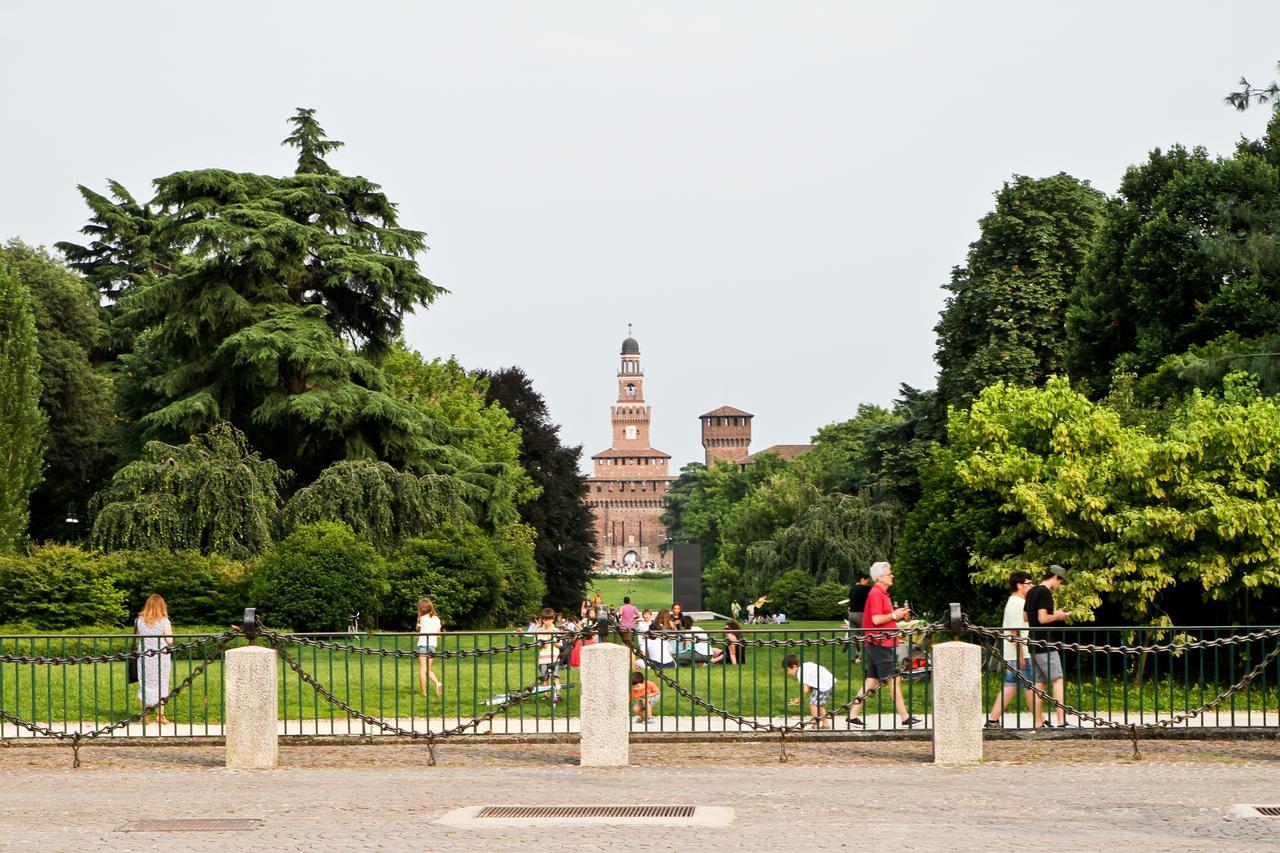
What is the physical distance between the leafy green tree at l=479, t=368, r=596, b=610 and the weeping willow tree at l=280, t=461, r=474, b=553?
73.7ft

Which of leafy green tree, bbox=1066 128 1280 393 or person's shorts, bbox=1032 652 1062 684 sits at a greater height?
leafy green tree, bbox=1066 128 1280 393

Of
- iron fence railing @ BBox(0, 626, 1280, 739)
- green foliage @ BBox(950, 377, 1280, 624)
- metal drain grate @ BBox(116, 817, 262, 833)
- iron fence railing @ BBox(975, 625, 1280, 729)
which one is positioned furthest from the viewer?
green foliage @ BBox(950, 377, 1280, 624)

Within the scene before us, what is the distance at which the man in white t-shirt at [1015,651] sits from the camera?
604 inches

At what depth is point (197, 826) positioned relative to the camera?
35.6 ft

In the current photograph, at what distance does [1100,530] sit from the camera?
2283 cm

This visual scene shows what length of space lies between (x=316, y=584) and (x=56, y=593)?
5.49 m

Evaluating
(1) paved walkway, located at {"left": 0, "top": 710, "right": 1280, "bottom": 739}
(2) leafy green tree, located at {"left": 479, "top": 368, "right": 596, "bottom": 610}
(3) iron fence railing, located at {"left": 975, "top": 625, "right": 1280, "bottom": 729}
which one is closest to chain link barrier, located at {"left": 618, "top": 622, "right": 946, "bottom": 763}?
(1) paved walkway, located at {"left": 0, "top": 710, "right": 1280, "bottom": 739}

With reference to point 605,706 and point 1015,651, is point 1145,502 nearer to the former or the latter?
point 1015,651

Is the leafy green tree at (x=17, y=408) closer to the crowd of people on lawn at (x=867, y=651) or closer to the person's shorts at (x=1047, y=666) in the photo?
the crowd of people on lawn at (x=867, y=651)

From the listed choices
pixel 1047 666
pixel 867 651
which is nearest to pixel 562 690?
pixel 867 651

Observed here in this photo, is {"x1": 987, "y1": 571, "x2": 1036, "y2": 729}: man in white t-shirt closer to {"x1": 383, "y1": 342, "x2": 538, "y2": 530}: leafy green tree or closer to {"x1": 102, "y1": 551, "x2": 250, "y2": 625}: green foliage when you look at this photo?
{"x1": 102, "y1": 551, "x2": 250, "y2": 625}: green foliage

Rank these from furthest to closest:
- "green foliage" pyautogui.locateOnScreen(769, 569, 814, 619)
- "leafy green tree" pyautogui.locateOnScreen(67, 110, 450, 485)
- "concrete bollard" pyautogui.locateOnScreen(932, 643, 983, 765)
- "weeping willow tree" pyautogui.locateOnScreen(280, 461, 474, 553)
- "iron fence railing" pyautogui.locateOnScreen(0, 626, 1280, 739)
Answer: "green foliage" pyautogui.locateOnScreen(769, 569, 814, 619) → "leafy green tree" pyautogui.locateOnScreen(67, 110, 450, 485) → "weeping willow tree" pyautogui.locateOnScreen(280, 461, 474, 553) → "iron fence railing" pyautogui.locateOnScreen(0, 626, 1280, 739) → "concrete bollard" pyautogui.locateOnScreen(932, 643, 983, 765)

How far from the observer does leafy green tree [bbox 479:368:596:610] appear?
224ft

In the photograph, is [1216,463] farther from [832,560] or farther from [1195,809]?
[832,560]
